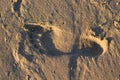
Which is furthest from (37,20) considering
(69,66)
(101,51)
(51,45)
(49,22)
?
(101,51)

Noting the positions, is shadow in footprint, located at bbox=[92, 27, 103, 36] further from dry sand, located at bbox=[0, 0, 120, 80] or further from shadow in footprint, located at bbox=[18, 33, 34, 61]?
shadow in footprint, located at bbox=[18, 33, 34, 61]

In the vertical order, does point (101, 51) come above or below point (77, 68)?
above

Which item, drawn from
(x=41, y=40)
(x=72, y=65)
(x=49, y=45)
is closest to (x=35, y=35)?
(x=41, y=40)

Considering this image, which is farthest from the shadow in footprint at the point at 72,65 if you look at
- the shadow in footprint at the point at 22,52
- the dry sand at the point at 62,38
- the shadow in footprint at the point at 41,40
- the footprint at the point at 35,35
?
the shadow in footprint at the point at 22,52

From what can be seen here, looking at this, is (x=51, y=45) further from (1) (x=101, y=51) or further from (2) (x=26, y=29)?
(1) (x=101, y=51)

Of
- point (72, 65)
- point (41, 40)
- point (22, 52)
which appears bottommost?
point (72, 65)

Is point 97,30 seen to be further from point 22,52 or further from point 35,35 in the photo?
point 22,52

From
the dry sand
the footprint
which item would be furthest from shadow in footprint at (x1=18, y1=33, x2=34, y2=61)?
the footprint

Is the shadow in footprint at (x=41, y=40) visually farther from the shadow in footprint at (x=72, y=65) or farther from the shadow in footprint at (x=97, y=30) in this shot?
the shadow in footprint at (x=97, y=30)
